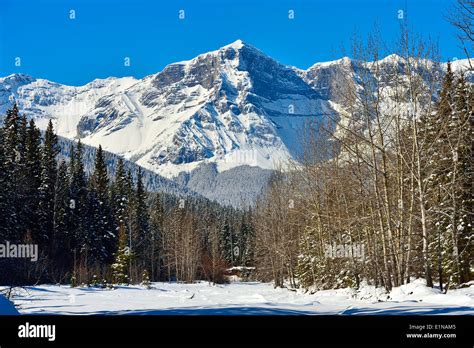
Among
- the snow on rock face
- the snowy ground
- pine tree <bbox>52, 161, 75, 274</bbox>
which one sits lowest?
the snowy ground

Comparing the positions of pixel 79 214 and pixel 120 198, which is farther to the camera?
pixel 120 198

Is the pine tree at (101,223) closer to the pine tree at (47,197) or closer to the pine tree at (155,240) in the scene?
the pine tree at (47,197)

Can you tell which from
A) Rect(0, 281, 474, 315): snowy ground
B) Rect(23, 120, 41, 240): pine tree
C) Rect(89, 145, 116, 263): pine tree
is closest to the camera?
Rect(0, 281, 474, 315): snowy ground

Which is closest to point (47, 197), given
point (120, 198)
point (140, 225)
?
point (120, 198)

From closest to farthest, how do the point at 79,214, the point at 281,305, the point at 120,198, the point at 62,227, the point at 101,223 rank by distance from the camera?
the point at 281,305 < the point at 62,227 < the point at 79,214 < the point at 101,223 < the point at 120,198

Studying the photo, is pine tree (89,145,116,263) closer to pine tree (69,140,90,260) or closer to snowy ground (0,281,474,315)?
pine tree (69,140,90,260)

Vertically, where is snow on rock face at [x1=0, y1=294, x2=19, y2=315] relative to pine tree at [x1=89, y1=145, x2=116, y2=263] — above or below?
below

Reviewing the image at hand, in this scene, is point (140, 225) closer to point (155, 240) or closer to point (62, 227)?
point (155, 240)

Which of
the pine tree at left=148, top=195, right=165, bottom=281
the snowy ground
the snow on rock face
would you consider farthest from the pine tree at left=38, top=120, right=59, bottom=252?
the snow on rock face

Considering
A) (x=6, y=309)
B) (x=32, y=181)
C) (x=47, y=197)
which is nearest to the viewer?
(x=6, y=309)

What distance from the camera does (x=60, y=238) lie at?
145ft
